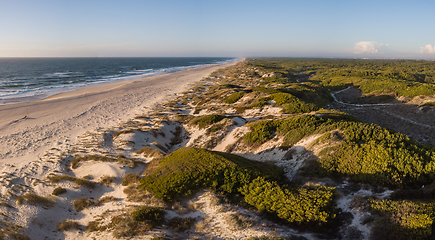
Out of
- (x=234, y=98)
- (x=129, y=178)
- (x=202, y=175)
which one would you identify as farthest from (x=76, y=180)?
(x=234, y=98)

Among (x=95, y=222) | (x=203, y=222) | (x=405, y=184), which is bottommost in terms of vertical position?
(x=95, y=222)

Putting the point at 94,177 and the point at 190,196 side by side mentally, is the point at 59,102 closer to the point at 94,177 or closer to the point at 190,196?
the point at 94,177

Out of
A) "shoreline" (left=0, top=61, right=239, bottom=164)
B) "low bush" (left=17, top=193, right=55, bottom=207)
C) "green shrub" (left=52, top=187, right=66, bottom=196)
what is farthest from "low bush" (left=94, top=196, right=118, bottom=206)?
"shoreline" (left=0, top=61, right=239, bottom=164)

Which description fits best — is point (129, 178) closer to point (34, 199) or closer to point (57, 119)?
point (34, 199)

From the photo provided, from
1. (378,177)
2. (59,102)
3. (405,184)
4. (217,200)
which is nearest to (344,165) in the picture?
(378,177)

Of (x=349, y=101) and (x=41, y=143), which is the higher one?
(x=349, y=101)

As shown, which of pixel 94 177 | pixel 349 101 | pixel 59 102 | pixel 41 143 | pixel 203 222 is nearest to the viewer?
pixel 203 222
